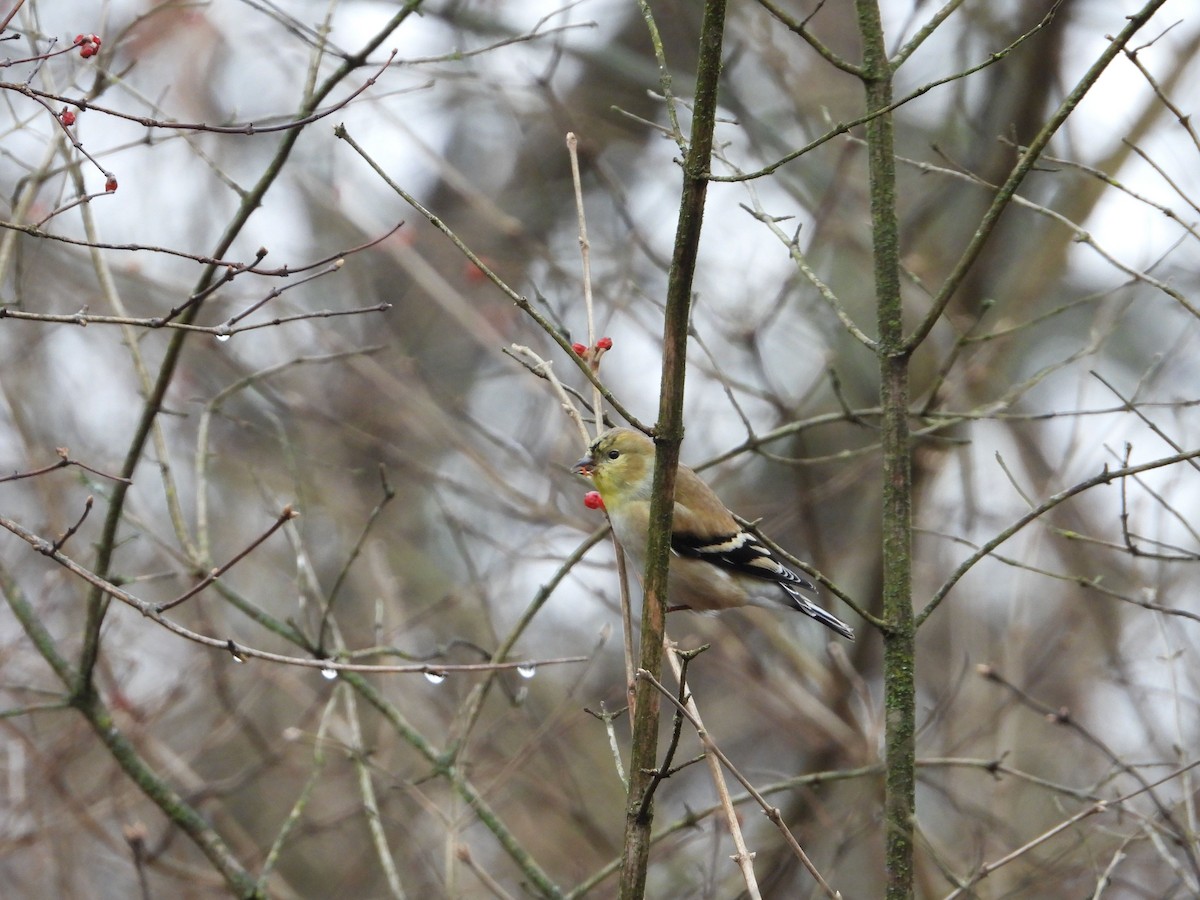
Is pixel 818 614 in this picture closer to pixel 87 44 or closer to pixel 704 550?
pixel 704 550

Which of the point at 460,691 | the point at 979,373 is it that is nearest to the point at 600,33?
the point at 979,373

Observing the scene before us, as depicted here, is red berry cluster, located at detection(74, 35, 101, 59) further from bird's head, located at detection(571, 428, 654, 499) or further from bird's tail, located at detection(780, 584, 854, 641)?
bird's tail, located at detection(780, 584, 854, 641)

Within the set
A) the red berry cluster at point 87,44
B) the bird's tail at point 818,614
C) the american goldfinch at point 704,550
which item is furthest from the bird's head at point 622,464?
the red berry cluster at point 87,44

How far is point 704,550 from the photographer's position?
4.58 meters

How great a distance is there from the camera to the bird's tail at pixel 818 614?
4.29 meters

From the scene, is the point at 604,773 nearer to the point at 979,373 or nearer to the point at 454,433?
the point at 454,433

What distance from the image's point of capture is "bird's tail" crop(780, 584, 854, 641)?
4289 millimetres

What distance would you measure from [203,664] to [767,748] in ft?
17.2

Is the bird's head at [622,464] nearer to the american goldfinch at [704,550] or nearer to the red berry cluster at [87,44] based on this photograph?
the american goldfinch at [704,550]

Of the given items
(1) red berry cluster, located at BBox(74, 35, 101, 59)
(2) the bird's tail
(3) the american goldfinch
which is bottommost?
(2) the bird's tail

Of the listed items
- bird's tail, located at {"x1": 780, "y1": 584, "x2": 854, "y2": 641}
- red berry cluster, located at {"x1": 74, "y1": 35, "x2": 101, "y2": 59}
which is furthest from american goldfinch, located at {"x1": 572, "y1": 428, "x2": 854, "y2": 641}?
red berry cluster, located at {"x1": 74, "y1": 35, "x2": 101, "y2": 59}

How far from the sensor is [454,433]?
242 inches

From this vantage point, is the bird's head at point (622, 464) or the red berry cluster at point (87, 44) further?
the bird's head at point (622, 464)

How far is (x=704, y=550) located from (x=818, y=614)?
514mm
